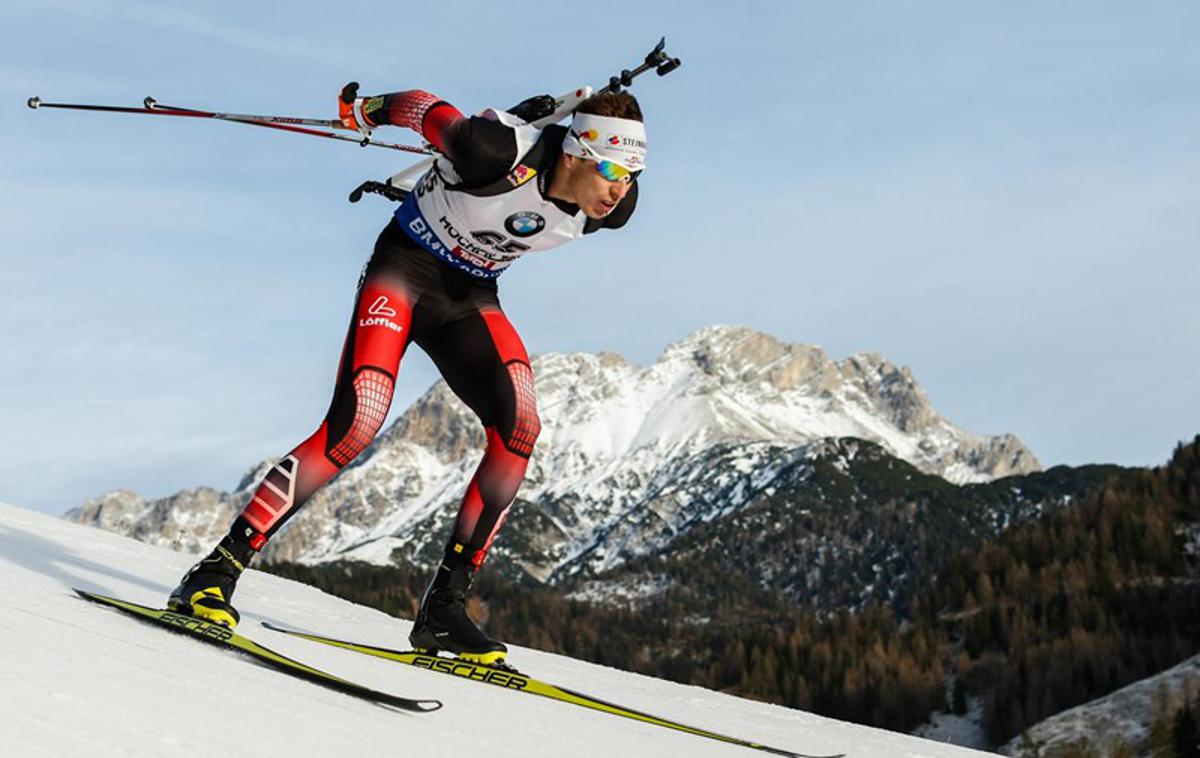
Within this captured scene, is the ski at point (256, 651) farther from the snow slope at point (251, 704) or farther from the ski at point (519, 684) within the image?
the ski at point (519, 684)

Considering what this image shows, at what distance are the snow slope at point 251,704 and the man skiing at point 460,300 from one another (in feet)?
1.87

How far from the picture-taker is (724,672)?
479ft

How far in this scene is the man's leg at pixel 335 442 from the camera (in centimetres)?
623

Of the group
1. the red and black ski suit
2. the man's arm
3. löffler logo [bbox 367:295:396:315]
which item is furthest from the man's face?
löffler logo [bbox 367:295:396:315]

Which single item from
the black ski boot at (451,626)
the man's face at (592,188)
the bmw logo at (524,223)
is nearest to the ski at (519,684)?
the black ski boot at (451,626)

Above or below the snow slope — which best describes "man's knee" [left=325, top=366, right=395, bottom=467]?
above

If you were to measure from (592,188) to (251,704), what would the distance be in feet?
10.7

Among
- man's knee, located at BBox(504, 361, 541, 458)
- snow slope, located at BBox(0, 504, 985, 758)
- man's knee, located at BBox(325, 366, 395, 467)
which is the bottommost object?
snow slope, located at BBox(0, 504, 985, 758)

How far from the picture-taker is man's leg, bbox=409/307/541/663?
7.20 meters

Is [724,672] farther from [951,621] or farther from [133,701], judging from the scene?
[133,701]

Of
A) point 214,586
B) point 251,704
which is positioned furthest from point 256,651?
point 251,704

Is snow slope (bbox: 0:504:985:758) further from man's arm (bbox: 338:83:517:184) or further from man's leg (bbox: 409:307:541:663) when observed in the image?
man's arm (bbox: 338:83:517:184)

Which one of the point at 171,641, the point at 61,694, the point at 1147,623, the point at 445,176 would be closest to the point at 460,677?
the point at 171,641

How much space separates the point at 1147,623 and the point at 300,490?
140122mm
